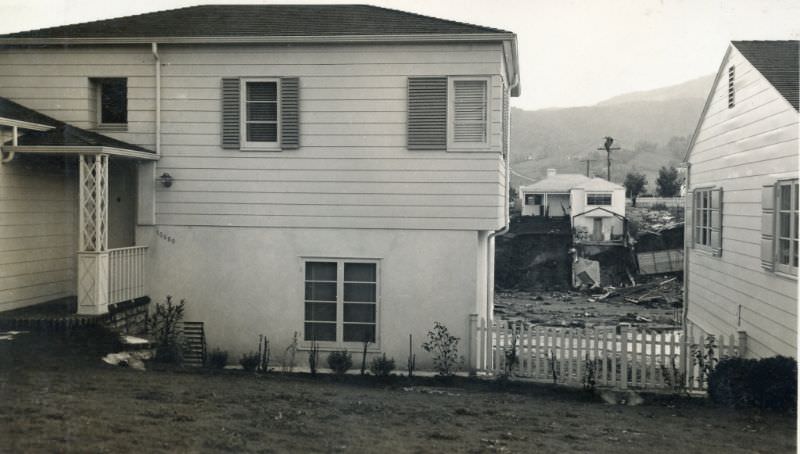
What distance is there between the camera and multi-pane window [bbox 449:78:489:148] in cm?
1095

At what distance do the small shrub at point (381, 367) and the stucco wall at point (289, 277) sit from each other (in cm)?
18

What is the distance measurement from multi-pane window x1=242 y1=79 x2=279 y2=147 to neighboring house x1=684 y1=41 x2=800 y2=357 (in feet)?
26.1

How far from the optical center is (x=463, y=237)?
11.1m

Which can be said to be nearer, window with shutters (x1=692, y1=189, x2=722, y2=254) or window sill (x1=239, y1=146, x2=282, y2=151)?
window sill (x1=239, y1=146, x2=282, y2=151)

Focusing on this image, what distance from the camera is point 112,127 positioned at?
11.7 m

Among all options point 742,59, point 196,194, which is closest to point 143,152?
point 196,194

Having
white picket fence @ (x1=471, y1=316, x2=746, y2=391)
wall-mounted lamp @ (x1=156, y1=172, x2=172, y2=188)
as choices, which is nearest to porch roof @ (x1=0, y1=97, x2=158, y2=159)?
wall-mounted lamp @ (x1=156, y1=172, x2=172, y2=188)

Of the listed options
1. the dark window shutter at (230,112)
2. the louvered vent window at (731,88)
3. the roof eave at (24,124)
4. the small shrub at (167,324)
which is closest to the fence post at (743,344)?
the louvered vent window at (731,88)

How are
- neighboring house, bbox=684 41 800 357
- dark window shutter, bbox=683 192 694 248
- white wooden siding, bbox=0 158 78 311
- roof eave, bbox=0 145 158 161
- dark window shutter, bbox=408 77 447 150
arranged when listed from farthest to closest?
dark window shutter, bbox=683 192 694 248, dark window shutter, bbox=408 77 447 150, white wooden siding, bbox=0 158 78 311, roof eave, bbox=0 145 158 161, neighboring house, bbox=684 41 800 357

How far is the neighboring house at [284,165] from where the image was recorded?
10.9 metres

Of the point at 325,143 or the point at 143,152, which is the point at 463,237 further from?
the point at 143,152

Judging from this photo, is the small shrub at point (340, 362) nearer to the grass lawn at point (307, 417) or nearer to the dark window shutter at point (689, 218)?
the grass lawn at point (307, 417)

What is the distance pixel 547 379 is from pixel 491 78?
5.26m

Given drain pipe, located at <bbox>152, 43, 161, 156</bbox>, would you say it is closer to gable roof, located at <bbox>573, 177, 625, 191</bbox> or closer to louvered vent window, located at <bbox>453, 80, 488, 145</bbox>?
louvered vent window, located at <bbox>453, 80, 488, 145</bbox>
